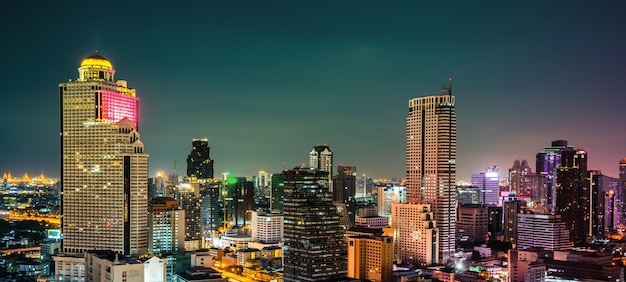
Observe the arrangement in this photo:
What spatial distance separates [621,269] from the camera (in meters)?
27.9

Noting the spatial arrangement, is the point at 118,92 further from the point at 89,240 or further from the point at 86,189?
the point at 89,240

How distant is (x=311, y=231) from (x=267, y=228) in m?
14.5

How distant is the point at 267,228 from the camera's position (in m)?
38.0

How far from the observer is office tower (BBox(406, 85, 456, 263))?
3347 centimetres

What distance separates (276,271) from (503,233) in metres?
20.7

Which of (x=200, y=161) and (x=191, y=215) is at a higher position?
(x=200, y=161)

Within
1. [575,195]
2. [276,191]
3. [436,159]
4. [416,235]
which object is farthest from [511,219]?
[276,191]

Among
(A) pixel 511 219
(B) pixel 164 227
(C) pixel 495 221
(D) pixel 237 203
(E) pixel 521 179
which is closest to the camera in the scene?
(B) pixel 164 227

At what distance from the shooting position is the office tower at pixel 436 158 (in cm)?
3347

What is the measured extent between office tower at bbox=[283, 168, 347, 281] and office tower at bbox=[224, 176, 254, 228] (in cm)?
2343

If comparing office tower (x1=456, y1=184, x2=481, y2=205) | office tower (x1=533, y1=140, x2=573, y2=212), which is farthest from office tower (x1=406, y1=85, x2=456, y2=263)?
office tower (x1=456, y1=184, x2=481, y2=205)

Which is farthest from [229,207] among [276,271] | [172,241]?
[276,271]

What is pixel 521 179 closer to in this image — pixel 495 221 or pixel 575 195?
pixel 495 221

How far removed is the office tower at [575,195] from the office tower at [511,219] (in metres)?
2.55
